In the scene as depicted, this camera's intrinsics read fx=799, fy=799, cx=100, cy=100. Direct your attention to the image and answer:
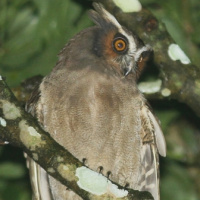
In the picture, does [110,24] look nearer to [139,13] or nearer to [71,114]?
[139,13]

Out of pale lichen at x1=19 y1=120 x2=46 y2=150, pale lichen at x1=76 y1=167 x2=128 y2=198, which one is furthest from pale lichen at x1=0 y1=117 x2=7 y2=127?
pale lichen at x1=76 y1=167 x2=128 y2=198

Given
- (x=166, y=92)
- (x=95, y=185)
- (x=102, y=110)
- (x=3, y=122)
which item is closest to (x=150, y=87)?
(x=166, y=92)

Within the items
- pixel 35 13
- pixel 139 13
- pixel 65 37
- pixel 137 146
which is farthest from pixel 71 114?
pixel 35 13

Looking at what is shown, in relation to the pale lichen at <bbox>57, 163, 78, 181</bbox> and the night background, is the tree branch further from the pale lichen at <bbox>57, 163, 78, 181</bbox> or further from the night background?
the night background

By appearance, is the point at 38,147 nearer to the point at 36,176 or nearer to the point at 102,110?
the point at 102,110

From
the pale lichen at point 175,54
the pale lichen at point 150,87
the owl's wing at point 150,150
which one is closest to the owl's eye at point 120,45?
the pale lichen at point 150,87

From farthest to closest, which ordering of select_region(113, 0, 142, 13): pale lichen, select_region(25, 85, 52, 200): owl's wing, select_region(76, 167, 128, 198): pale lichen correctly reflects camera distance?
select_region(113, 0, 142, 13): pale lichen → select_region(25, 85, 52, 200): owl's wing → select_region(76, 167, 128, 198): pale lichen
